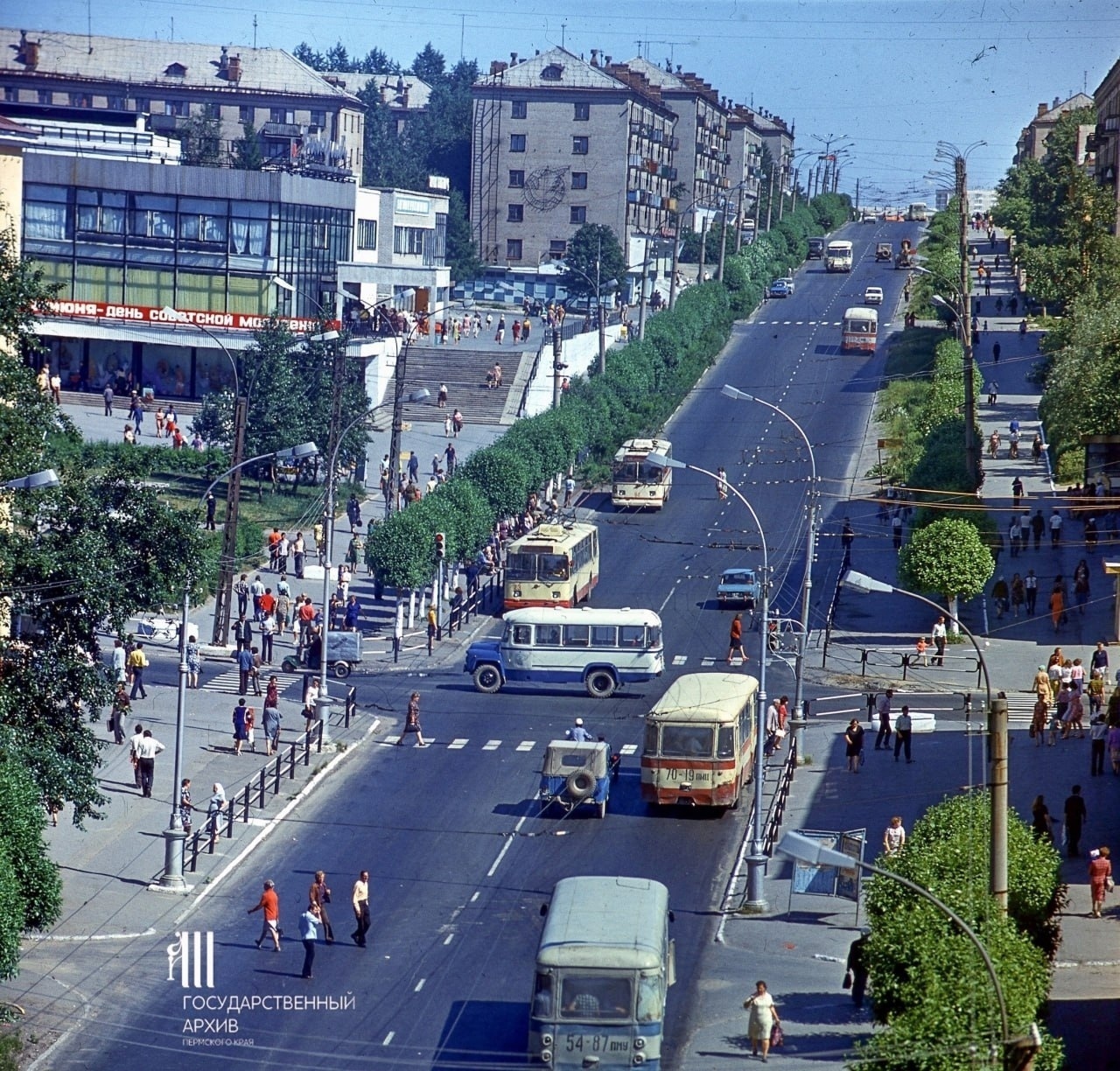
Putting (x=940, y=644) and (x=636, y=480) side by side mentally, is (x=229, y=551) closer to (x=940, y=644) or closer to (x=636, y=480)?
(x=940, y=644)

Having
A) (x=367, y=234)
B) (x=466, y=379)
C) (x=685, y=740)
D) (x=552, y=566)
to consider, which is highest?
(x=367, y=234)

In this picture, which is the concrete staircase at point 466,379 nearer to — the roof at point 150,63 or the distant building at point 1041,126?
the roof at point 150,63

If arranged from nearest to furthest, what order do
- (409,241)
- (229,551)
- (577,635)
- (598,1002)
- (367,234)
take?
(598,1002), (577,635), (229,551), (367,234), (409,241)

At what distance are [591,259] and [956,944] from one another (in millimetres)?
93973

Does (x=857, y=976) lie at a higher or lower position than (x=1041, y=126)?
lower

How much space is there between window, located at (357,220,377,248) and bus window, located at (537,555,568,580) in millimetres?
40668

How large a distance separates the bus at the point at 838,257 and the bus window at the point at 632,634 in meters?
85.8

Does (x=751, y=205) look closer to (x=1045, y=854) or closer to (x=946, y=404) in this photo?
(x=946, y=404)

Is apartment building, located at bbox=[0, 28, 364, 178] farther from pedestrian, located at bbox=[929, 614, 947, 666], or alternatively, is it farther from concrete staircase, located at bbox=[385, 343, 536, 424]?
pedestrian, located at bbox=[929, 614, 947, 666]

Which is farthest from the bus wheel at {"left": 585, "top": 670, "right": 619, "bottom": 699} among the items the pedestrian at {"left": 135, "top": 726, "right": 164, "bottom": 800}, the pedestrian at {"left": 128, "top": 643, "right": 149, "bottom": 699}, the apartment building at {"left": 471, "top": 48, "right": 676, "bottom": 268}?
the apartment building at {"left": 471, "top": 48, "right": 676, "bottom": 268}

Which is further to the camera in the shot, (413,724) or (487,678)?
(487,678)

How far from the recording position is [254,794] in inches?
1351

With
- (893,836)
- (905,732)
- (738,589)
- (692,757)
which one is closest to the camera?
(893,836)

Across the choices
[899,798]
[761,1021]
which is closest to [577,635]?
[899,798]
